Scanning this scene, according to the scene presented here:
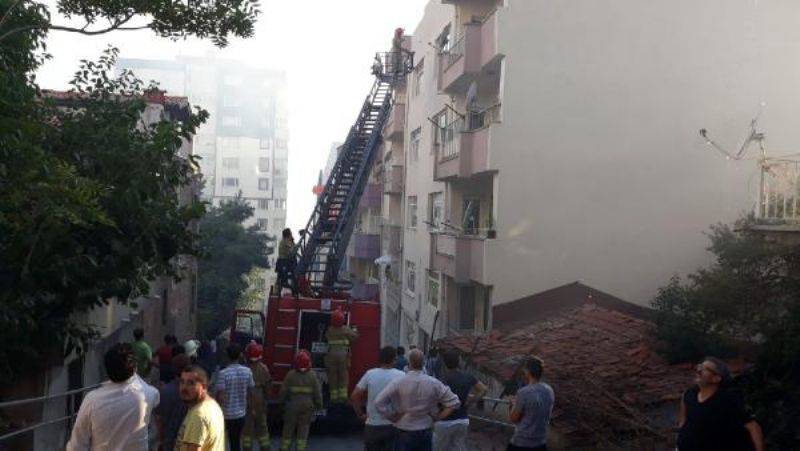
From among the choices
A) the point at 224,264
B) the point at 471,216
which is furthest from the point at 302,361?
the point at 224,264

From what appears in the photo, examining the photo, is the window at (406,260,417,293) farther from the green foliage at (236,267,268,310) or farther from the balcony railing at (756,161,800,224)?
the green foliage at (236,267,268,310)

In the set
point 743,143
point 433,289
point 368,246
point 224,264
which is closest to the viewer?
point 743,143

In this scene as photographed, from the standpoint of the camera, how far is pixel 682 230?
19359 mm

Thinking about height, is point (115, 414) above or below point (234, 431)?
above

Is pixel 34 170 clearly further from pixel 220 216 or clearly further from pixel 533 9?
pixel 220 216

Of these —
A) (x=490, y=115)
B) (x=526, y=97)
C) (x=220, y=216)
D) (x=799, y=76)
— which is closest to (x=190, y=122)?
(x=526, y=97)

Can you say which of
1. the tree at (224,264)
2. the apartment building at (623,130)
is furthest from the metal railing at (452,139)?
the tree at (224,264)

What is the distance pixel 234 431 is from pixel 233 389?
564mm

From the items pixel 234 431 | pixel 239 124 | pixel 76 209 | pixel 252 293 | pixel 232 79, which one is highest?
pixel 232 79

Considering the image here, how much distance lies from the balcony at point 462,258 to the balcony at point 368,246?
62.6 feet

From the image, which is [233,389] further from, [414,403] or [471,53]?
[471,53]

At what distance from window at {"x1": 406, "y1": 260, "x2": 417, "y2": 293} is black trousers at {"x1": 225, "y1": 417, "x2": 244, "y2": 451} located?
69.5 feet

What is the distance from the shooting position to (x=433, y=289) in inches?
1056

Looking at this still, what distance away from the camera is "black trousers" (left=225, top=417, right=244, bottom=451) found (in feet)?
31.1
